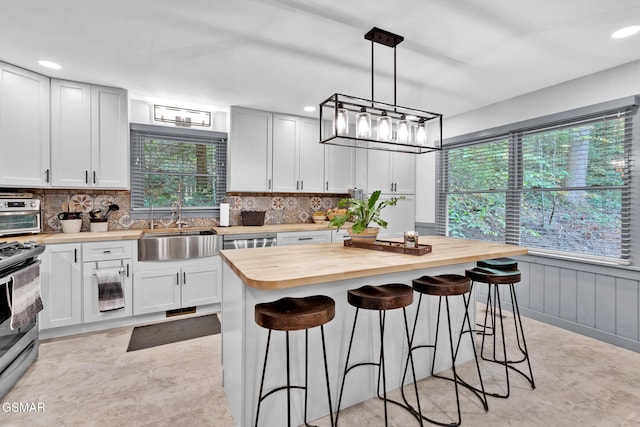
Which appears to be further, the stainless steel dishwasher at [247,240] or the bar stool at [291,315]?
the stainless steel dishwasher at [247,240]

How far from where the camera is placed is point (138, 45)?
8.06 ft

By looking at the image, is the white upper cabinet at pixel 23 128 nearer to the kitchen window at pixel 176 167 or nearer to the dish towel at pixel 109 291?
the kitchen window at pixel 176 167

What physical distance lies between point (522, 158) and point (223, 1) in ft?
11.3

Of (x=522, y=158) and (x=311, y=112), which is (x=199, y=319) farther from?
(x=522, y=158)

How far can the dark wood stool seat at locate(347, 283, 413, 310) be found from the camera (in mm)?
1680

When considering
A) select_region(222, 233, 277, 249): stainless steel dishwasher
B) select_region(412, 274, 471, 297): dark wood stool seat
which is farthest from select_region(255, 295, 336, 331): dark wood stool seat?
select_region(222, 233, 277, 249): stainless steel dishwasher

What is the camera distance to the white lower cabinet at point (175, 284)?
3.25 meters

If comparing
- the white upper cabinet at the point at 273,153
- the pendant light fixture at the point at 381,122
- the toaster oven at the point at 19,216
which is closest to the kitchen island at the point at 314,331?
the pendant light fixture at the point at 381,122

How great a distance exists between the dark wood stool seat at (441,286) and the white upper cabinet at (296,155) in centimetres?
252

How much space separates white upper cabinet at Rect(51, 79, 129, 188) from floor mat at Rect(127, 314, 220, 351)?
1544 mm

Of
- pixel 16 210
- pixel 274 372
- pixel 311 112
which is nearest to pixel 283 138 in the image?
pixel 311 112

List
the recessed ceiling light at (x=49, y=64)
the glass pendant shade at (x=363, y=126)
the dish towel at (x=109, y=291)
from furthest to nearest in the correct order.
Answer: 1. the dish towel at (x=109, y=291)
2. the recessed ceiling light at (x=49, y=64)
3. the glass pendant shade at (x=363, y=126)

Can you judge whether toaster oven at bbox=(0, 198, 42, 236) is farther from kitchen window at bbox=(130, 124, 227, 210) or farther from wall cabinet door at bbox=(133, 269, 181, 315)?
wall cabinet door at bbox=(133, 269, 181, 315)

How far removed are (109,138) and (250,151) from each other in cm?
150
